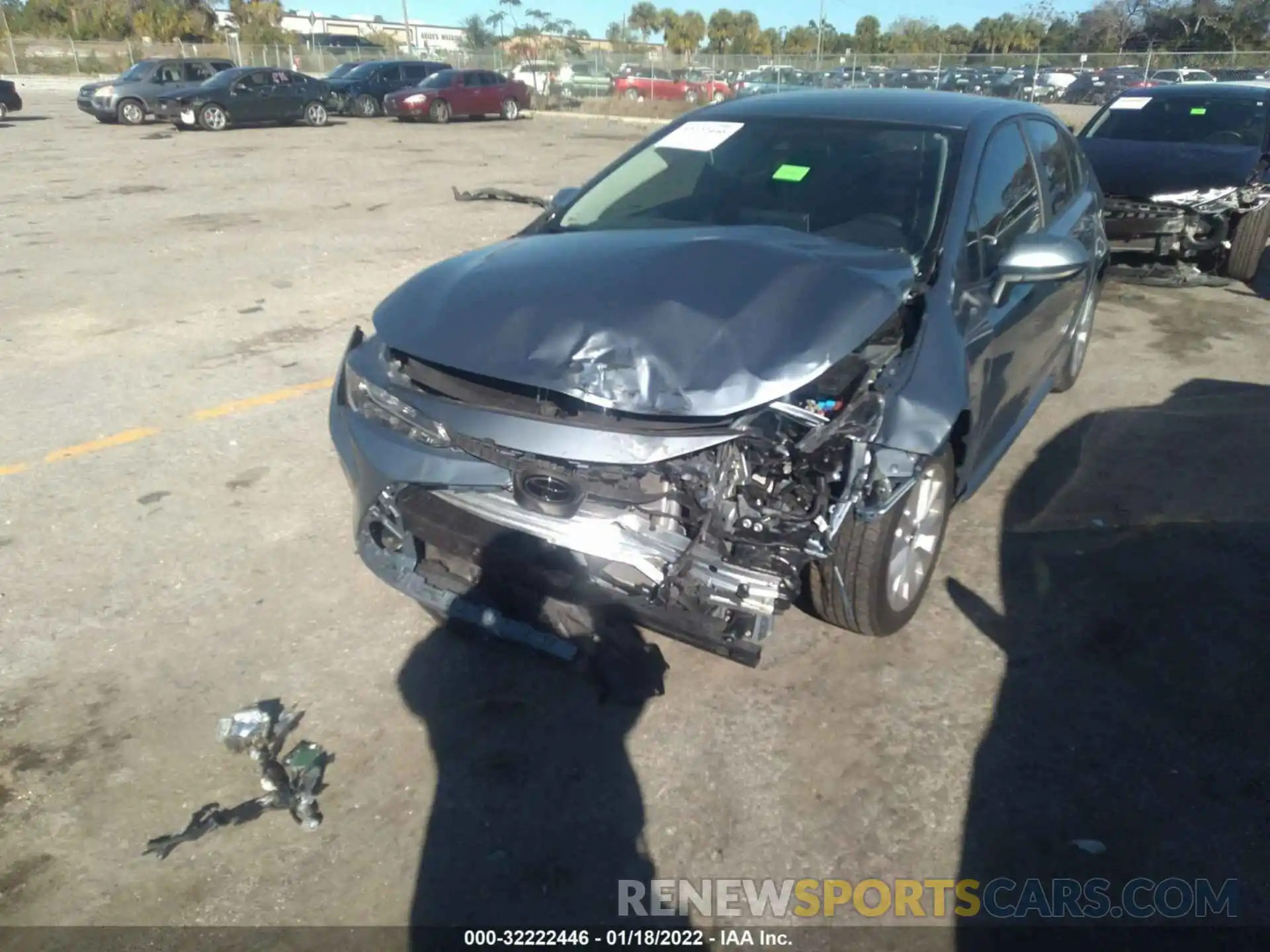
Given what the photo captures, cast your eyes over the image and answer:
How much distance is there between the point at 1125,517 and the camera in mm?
4281

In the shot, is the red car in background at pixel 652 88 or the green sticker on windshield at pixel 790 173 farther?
the red car in background at pixel 652 88

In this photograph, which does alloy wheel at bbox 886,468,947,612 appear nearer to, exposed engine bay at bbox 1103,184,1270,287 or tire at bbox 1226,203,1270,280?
exposed engine bay at bbox 1103,184,1270,287

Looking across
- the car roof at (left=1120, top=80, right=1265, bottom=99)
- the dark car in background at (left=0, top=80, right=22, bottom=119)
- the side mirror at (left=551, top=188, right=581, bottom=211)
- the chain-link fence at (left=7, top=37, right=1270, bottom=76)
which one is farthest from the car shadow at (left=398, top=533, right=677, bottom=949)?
the chain-link fence at (left=7, top=37, right=1270, bottom=76)

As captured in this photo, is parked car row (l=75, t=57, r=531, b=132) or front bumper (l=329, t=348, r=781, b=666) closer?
front bumper (l=329, t=348, r=781, b=666)

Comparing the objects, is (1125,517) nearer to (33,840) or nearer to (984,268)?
(984,268)

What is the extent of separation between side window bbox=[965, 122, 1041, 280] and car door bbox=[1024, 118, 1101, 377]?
0.17m

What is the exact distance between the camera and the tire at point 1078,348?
5.41 meters

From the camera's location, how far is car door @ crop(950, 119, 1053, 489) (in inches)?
134

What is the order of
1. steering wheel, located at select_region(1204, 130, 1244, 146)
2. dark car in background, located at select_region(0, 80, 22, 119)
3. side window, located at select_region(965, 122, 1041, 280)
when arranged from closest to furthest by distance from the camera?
side window, located at select_region(965, 122, 1041, 280)
steering wheel, located at select_region(1204, 130, 1244, 146)
dark car in background, located at select_region(0, 80, 22, 119)

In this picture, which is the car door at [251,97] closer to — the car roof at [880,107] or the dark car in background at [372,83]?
the dark car in background at [372,83]

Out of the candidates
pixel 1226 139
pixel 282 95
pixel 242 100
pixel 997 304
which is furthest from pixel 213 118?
pixel 997 304

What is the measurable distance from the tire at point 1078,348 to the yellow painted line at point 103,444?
199 inches

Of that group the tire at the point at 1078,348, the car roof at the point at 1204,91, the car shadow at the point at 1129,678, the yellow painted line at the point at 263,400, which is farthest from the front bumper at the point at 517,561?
the car roof at the point at 1204,91

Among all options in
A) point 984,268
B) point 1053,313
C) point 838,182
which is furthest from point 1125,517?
point 838,182
